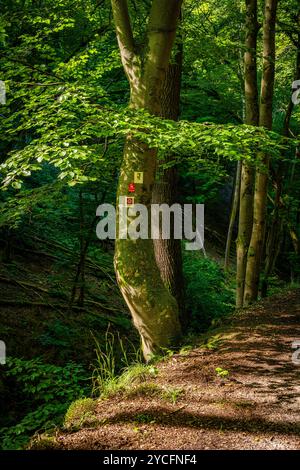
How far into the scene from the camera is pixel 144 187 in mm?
5879

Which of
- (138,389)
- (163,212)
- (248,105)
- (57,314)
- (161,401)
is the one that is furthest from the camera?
(57,314)

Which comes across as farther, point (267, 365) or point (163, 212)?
point (163, 212)

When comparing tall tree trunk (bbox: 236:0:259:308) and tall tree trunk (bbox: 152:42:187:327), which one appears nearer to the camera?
tall tree trunk (bbox: 152:42:187:327)

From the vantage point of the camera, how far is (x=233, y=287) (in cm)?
1502

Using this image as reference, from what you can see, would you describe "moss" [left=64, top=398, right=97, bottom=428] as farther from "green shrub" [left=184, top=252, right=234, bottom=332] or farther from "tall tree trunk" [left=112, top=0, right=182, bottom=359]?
"green shrub" [left=184, top=252, right=234, bottom=332]

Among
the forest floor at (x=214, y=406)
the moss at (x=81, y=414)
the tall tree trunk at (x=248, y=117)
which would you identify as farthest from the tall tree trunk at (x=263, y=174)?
the moss at (x=81, y=414)

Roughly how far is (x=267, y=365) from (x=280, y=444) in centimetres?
178

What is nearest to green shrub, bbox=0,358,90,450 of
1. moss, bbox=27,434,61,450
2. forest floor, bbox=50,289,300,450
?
moss, bbox=27,434,61,450

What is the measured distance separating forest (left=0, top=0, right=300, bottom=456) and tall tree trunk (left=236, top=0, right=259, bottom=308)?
37 mm

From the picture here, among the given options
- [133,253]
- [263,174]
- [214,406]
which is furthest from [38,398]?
[263,174]

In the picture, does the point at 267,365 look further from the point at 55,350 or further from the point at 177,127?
the point at 55,350

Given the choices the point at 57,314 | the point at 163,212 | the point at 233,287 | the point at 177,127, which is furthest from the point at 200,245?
the point at 177,127

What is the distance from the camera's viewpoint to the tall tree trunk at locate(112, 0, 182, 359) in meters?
5.73

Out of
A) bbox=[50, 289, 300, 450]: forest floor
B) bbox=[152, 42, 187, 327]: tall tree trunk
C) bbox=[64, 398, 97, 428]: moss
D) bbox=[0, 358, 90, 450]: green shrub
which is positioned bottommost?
bbox=[0, 358, 90, 450]: green shrub
